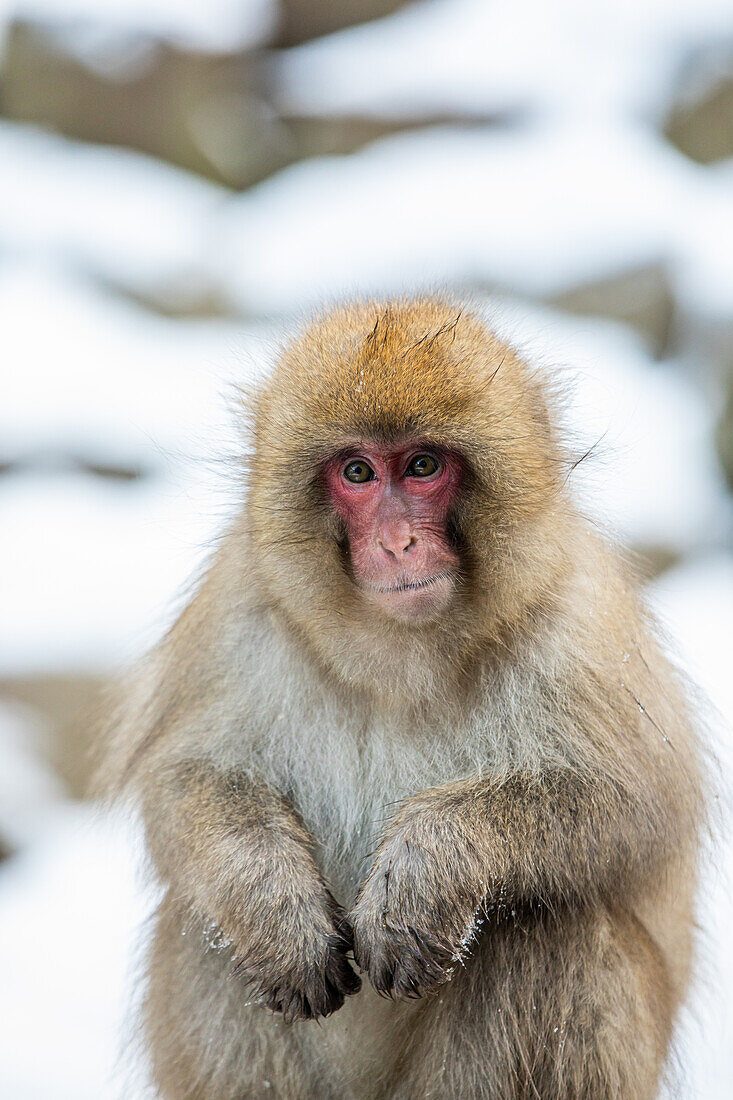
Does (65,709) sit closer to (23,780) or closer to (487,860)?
(23,780)

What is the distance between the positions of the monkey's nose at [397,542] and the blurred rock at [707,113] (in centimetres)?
815

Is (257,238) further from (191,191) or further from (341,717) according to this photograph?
(341,717)

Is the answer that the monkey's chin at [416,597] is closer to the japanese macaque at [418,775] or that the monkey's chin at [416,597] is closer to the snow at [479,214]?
the japanese macaque at [418,775]

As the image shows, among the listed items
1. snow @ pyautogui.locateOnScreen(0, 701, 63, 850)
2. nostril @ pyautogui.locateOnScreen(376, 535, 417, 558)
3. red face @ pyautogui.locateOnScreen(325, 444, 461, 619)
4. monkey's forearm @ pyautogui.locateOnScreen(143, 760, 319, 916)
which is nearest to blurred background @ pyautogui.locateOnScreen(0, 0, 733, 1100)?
snow @ pyautogui.locateOnScreen(0, 701, 63, 850)

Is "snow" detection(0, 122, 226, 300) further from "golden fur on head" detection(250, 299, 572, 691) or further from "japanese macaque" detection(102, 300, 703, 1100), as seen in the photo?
"golden fur on head" detection(250, 299, 572, 691)

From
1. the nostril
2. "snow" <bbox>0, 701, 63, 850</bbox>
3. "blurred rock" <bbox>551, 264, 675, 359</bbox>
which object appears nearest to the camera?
the nostril

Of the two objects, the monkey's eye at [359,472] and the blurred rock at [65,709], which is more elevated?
the monkey's eye at [359,472]

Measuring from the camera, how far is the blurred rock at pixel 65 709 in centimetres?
651

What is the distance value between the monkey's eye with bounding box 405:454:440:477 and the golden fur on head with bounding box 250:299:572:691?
0.06 metres

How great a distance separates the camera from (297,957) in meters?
3.00

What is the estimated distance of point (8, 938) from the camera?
518 centimetres

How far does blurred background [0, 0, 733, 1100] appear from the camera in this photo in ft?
23.0

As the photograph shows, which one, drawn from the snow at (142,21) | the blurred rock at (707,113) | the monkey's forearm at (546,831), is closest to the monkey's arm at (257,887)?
the monkey's forearm at (546,831)

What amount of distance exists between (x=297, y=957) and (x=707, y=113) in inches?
346
